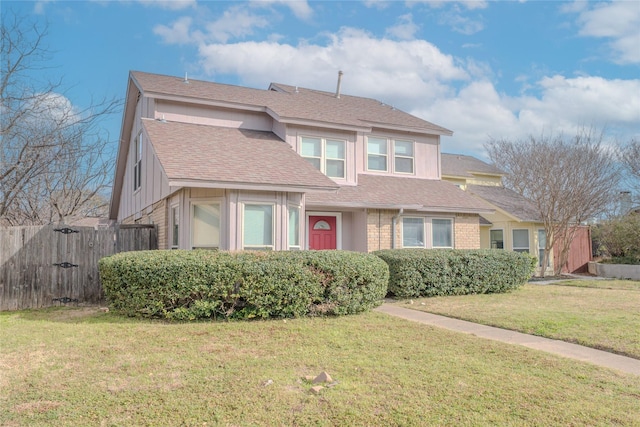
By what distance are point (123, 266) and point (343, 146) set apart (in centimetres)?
911

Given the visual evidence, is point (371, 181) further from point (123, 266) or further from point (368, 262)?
point (123, 266)

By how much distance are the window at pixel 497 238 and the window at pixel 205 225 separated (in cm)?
1557

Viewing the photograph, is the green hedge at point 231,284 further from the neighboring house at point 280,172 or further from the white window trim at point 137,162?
the white window trim at point 137,162

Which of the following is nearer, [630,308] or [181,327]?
[181,327]

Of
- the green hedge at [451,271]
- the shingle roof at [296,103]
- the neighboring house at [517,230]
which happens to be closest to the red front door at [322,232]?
the green hedge at [451,271]

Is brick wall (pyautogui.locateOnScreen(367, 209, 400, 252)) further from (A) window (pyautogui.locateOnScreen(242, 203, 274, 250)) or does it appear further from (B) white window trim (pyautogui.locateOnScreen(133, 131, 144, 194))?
(B) white window trim (pyautogui.locateOnScreen(133, 131, 144, 194))

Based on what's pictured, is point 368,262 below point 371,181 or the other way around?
below

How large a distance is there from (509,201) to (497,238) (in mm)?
2065

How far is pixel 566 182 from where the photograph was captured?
19.5 metres

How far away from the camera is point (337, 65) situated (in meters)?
19.4

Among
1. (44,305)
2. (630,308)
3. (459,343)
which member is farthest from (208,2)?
(630,308)

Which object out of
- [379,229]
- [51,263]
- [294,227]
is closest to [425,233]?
[379,229]

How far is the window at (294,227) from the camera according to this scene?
1123cm

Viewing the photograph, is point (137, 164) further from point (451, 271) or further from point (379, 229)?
point (451, 271)
